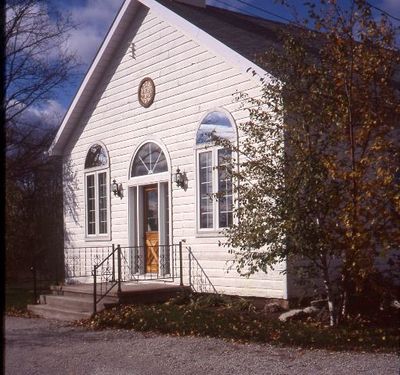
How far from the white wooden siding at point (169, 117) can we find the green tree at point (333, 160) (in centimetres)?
228

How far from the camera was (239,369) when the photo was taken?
24.7 feet

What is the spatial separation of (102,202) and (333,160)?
370 inches

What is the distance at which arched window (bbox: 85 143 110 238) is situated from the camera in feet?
55.6

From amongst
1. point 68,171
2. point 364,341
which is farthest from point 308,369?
point 68,171

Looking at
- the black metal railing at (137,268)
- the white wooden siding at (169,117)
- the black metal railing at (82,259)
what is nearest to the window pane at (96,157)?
the white wooden siding at (169,117)

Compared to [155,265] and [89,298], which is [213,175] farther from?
[89,298]

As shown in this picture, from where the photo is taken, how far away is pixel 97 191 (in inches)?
682

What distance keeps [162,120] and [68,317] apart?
5.19 metres

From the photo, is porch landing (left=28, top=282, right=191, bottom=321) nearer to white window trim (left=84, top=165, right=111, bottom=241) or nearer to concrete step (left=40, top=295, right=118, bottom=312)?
concrete step (left=40, top=295, right=118, bottom=312)

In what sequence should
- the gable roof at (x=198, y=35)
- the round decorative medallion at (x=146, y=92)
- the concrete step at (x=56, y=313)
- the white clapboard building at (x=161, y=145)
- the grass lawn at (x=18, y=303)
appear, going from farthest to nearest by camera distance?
the round decorative medallion at (x=146, y=92)
the grass lawn at (x=18, y=303)
the white clapboard building at (x=161, y=145)
the gable roof at (x=198, y=35)
the concrete step at (x=56, y=313)

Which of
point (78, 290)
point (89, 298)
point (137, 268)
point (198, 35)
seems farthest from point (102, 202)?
point (198, 35)

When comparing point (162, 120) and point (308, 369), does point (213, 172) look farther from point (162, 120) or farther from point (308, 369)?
point (308, 369)

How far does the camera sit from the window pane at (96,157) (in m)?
17.0

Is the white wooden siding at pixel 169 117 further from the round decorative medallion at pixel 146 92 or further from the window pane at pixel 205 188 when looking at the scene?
the window pane at pixel 205 188
